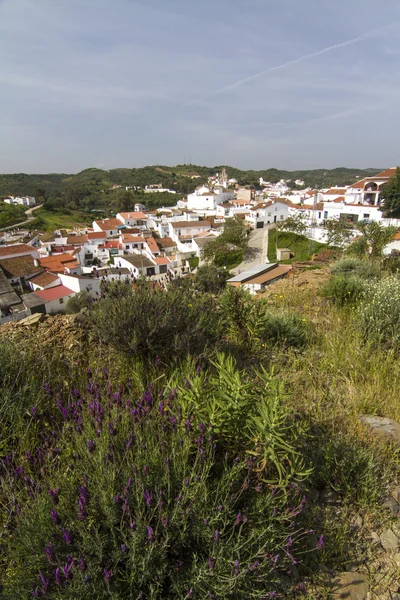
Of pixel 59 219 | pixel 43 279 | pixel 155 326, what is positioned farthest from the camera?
pixel 59 219

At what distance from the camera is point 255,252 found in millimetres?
39688

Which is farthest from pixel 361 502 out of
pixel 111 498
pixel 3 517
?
pixel 3 517

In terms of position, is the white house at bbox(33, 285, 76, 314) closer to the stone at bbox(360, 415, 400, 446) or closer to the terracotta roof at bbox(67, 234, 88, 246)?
the stone at bbox(360, 415, 400, 446)

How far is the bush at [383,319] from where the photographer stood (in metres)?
3.62

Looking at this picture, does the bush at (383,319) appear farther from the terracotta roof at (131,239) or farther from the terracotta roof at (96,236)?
the terracotta roof at (96,236)

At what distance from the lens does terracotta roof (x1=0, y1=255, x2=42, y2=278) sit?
2983cm

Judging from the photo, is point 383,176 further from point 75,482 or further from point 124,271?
point 75,482

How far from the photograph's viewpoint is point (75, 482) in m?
1.52

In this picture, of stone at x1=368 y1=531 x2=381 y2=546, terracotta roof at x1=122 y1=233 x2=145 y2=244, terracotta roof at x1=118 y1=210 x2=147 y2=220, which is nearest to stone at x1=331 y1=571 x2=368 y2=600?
stone at x1=368 y1=531 x2=381 y2=546

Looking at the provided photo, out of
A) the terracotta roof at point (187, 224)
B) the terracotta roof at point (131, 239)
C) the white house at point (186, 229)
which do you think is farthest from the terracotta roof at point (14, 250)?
the terracotta roof at point (187, 224)

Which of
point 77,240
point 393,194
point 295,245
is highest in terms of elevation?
point 393,194

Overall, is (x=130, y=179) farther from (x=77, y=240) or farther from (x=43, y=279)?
(x=43, y=279)

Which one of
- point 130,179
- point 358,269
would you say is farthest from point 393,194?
point 130,179

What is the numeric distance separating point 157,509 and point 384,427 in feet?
6.25
